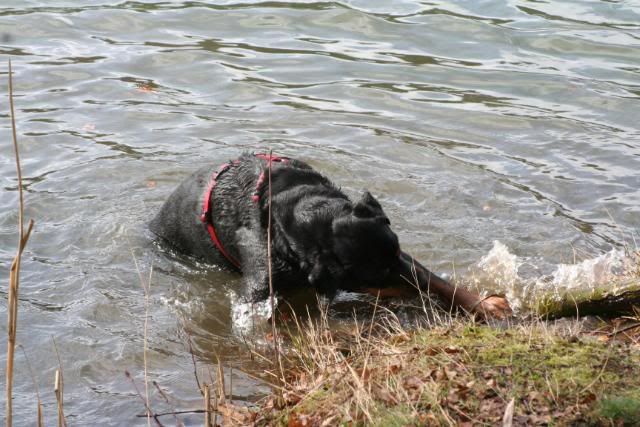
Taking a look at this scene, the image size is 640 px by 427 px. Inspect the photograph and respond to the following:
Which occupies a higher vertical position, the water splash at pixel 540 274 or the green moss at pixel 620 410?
the green moss at pixel 620 410

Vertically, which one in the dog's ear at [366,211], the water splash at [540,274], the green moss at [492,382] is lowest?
the water splash at [540,274]

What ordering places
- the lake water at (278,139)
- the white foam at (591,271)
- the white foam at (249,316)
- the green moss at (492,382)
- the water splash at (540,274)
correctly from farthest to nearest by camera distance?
1. the lake water at (278,139)
2. the white foam at (249,316)
3. the white foam at (591,271)
4. the water splash at (540,274)
5. the green moss at (492,382)

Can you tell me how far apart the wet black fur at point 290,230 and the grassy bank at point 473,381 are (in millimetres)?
911

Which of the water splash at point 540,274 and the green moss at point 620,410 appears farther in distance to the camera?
the water splash at point 540,274

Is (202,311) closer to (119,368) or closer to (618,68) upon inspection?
(119,368)

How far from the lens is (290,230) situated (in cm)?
619

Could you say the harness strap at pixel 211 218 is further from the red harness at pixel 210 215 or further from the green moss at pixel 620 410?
the green moss at pixel 620 410

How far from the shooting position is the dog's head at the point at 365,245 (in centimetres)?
569

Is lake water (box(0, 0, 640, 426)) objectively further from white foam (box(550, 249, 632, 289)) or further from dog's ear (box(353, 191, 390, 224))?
dog's ear (box(353, 191, 390, 224))

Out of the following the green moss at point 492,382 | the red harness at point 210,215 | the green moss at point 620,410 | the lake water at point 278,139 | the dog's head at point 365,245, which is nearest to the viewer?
the green moss at point 620,410

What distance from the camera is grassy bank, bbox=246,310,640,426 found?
3789 mm

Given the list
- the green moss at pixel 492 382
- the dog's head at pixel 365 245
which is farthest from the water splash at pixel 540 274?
the green moss at pixel 492 382

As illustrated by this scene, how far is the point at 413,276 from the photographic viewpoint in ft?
19.4

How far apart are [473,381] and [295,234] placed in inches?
92.8
